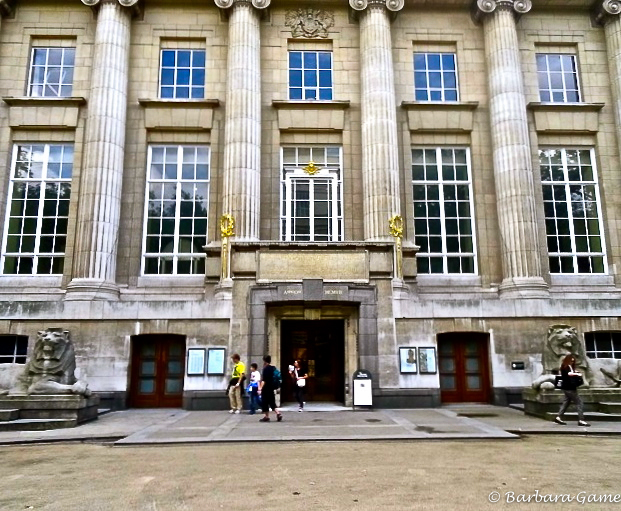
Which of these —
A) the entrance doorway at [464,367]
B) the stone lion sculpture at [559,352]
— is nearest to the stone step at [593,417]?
the stone lion sculpture at [559,352]

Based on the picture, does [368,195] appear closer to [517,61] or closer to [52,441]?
[517,61]

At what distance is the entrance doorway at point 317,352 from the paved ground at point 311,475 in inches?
276

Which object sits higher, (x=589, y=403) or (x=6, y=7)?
(x=6, y=7)

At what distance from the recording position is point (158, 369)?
58.7 ft

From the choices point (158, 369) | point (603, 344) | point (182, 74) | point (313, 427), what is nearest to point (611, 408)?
point (603, 344)

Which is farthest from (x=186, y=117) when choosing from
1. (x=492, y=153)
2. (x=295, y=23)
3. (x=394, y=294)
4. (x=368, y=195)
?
(x=492, y=153)

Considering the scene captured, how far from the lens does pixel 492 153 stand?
2139 centimetres

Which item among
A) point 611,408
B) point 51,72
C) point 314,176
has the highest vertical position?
point 51,72

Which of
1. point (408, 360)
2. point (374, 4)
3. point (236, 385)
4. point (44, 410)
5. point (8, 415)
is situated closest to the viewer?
point (8, 415)

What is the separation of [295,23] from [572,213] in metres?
14.3

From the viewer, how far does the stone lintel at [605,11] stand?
22234mm

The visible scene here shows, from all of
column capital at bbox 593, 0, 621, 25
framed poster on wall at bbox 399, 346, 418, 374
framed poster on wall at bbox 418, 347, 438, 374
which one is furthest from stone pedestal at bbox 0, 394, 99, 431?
column capital at bbox 593, 0, 621, 25

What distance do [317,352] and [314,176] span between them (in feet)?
24.2

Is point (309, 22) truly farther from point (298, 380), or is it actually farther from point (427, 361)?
point (298, 380)
